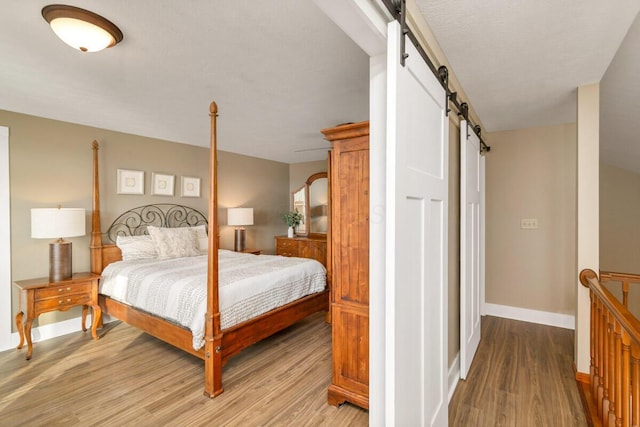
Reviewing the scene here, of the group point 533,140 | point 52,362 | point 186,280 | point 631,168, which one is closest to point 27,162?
point 52,362

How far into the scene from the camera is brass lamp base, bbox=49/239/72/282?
3016 millimetres

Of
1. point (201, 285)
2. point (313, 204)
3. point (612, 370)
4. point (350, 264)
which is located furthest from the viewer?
point (313, 204)

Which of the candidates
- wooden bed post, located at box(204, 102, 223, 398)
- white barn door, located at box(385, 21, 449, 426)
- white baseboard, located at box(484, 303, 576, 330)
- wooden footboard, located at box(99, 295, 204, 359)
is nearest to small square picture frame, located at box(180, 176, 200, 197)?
wooden footboard, located at box(99, 295, 204, 359)

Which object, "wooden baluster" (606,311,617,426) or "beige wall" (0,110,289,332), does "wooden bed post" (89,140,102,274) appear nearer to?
"beige wall" (0,110,289,332)

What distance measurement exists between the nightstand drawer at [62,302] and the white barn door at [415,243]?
331cm

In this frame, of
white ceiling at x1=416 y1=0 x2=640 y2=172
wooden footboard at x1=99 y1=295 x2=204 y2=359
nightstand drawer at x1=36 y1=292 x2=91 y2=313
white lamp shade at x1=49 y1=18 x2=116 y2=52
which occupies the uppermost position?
white ceiling at x1=416 y1=0 x2=640 y2=172

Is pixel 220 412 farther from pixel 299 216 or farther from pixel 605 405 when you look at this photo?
pixel 299 216

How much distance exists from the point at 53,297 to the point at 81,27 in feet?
8.39

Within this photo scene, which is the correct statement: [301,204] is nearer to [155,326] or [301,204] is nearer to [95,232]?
[95,232]

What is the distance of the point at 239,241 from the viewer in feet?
16.4

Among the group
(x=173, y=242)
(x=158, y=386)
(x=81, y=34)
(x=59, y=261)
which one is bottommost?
(x=158, y=386)

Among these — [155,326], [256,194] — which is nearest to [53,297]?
[155,326]

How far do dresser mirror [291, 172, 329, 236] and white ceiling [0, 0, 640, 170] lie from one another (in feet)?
8.11

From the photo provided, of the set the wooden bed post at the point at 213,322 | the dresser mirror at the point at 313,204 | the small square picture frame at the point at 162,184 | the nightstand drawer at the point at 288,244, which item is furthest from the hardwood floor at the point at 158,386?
the dresser mirror at the point at 313,204
